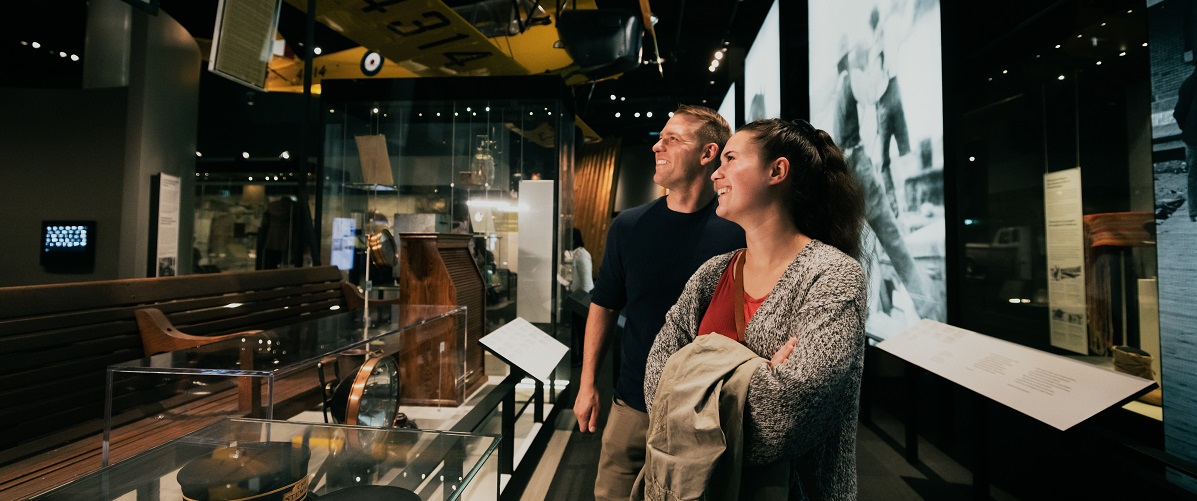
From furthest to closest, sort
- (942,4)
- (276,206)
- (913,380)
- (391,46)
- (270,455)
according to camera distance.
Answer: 1. (276,206)
2. (391,46)
3. (913,380)
4. (942,4)
5. (270,455)

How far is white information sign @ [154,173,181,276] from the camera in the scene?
18.0ft

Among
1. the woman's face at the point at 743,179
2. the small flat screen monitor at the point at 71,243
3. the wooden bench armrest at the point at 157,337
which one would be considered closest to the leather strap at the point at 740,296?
the woman's face at the point at 743,179

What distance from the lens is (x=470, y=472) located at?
0.91 meters

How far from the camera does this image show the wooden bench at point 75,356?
1.89 m

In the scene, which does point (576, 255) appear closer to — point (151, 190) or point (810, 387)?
point (151, 190)

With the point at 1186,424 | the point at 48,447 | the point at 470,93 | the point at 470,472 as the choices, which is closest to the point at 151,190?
the point at 470,93

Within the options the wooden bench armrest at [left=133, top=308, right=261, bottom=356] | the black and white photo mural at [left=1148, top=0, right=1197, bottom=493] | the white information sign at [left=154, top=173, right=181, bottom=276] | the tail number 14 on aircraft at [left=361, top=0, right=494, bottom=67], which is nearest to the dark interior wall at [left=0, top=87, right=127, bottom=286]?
the white information sign at [left=154, top=173, right=181, bottom=276]

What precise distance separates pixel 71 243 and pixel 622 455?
244 inches

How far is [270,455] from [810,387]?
3.02 feet

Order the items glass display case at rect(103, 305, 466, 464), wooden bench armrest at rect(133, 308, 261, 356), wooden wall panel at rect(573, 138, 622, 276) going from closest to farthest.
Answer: glass display case at rect(103, 305, 466, 464) < wooden bench armrest at rect(133, 308, 261, 356) < wooden wall panel at rect(573, 138, 622, 276)

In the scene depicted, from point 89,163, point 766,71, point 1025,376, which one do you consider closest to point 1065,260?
point 1025,376

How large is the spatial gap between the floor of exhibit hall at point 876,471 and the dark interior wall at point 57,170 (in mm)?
4805

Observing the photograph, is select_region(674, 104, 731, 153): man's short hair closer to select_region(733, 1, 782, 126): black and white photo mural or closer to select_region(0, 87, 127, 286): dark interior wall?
select_region(733, 1, 782, 126): black and white photo mural

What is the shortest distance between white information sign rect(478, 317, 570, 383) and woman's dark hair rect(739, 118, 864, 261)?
1.69 metres
